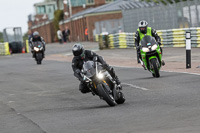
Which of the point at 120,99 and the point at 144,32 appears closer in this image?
the point at 120,99

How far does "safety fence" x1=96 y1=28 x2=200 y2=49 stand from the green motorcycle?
42.6 ft

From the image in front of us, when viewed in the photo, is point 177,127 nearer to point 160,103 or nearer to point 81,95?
point 160,103

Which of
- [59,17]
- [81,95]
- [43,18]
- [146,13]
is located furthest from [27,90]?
[43,18]

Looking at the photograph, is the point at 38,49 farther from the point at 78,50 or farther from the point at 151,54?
the point at 78,50

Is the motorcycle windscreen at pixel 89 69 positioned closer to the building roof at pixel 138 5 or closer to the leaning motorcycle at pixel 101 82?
the leaning motorcycle at pixel 101 82

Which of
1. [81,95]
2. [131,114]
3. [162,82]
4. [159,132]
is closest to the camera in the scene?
[159,132]

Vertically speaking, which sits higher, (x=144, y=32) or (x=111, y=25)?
(x=144, y=32)

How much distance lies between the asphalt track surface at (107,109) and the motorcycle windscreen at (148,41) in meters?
0.98

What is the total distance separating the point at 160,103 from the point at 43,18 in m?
111

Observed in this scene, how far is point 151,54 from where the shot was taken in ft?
54.0

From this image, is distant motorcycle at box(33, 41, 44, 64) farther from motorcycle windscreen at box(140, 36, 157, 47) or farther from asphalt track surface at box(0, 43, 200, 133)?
motorcycle windscreen at box(140, 36, 157, 47)

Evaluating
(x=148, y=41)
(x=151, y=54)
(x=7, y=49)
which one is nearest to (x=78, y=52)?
(x=151, y=54)

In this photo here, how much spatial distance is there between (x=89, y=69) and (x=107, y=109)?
2.97 ft

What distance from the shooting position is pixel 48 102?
Answer: 13.1 metres
